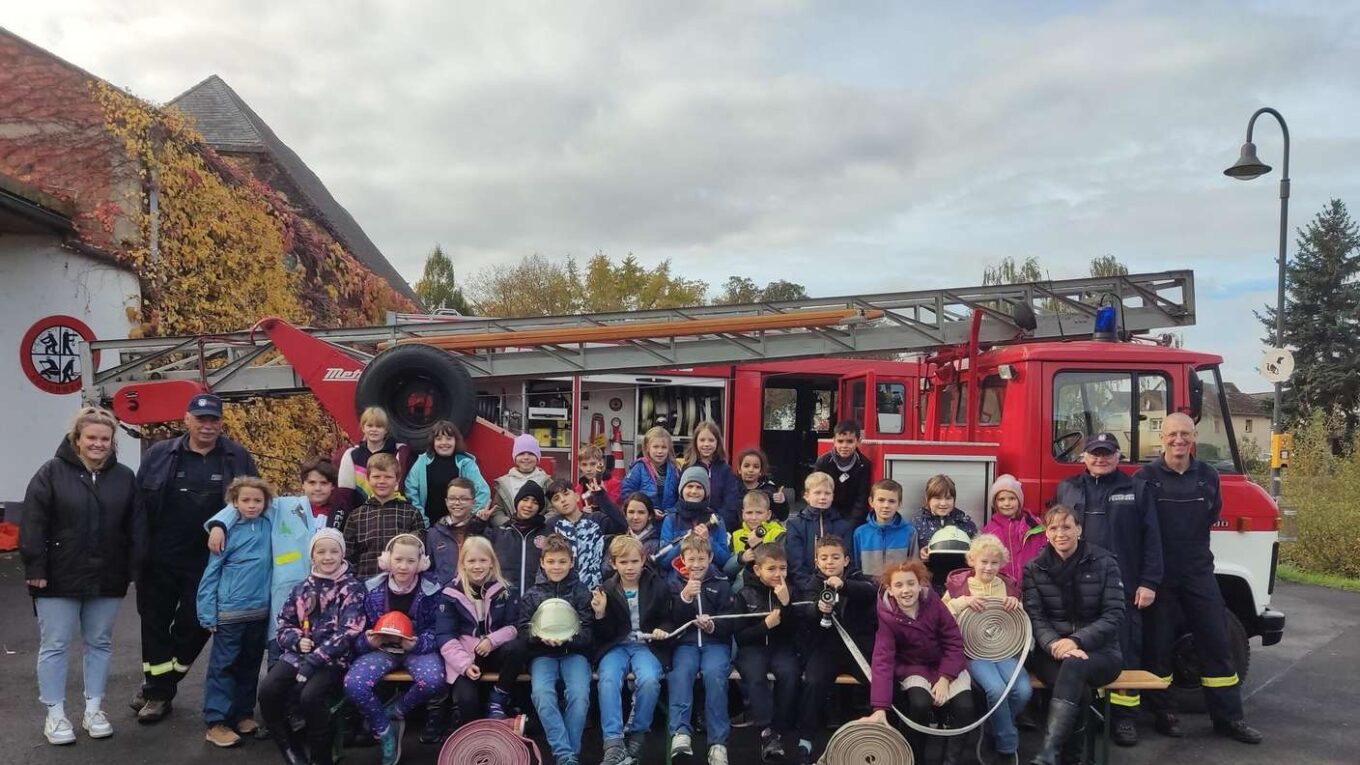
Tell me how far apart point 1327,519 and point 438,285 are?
51403 millimetres

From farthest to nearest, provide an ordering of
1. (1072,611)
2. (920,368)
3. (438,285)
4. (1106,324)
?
(438,285), (920,368), (1106,324), (1072,611)

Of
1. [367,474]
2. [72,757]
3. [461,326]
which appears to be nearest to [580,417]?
[461,326]

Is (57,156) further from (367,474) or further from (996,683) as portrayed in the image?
(996,683)

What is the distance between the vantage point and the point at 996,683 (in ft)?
15.1

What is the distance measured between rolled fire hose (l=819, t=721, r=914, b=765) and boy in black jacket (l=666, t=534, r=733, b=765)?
572 millimetres

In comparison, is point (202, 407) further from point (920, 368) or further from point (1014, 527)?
point (920, 368)

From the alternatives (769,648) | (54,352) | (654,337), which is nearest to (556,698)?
(769,648)

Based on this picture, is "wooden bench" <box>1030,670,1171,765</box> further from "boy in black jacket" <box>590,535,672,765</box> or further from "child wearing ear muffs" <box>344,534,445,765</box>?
"child wearing ear muffs" <box>344,534,445,765</box>

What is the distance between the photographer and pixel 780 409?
11.9 m

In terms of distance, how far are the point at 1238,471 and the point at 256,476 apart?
6200mm

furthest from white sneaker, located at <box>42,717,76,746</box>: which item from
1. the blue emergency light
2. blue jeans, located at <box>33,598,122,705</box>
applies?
the blue emergency light

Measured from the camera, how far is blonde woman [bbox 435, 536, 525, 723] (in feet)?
14.9

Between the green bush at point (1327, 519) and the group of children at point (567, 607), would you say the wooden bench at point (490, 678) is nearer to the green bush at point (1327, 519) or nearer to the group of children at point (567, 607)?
the group of children at point (567, 607)

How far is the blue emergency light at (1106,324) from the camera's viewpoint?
6.32 meters
